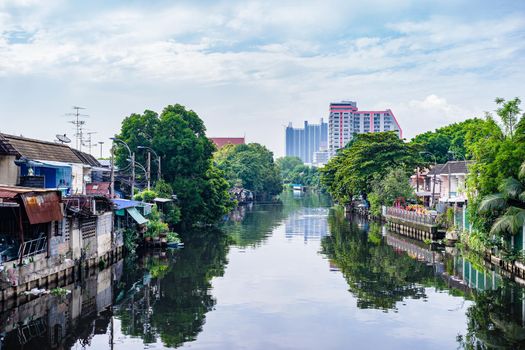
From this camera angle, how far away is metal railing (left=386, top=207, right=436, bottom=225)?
51.9 metres

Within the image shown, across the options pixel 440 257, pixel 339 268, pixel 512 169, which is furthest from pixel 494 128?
pixel 339 268

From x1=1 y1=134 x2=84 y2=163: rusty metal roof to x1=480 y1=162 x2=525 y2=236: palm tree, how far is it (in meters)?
26.8

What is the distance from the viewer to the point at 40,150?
136 feet

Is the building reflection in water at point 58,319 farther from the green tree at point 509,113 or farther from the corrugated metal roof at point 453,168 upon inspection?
the corrugated metal roof at point 453,168

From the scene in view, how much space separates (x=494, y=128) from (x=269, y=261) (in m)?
16.1

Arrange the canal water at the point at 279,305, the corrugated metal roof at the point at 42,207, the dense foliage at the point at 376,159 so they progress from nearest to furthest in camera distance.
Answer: the canal water at the point at 279,305, the corrugated metal roof at the point at 42,207, the dense foliage at the point at 376,159

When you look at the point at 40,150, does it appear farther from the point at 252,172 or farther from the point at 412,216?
the point at 252,172

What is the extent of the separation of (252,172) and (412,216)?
71729 mm

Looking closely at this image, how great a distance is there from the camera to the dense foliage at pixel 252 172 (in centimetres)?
12188

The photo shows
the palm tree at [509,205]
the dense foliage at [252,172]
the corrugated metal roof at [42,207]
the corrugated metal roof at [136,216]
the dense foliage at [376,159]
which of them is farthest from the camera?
the dense foliage at [252,172]

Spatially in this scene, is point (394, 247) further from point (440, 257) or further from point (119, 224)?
point (119, 224)

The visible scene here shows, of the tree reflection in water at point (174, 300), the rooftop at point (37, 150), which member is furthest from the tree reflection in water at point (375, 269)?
the rooftop at point (37, 150)

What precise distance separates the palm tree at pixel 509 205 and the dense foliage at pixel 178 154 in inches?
1162

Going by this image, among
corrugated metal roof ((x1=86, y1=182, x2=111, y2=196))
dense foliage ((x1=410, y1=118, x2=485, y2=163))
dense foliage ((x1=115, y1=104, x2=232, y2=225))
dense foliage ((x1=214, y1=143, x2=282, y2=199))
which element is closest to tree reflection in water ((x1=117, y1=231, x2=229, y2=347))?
corrugated metal roof ((x1=86, y1=182, x2=111, y2=196))
